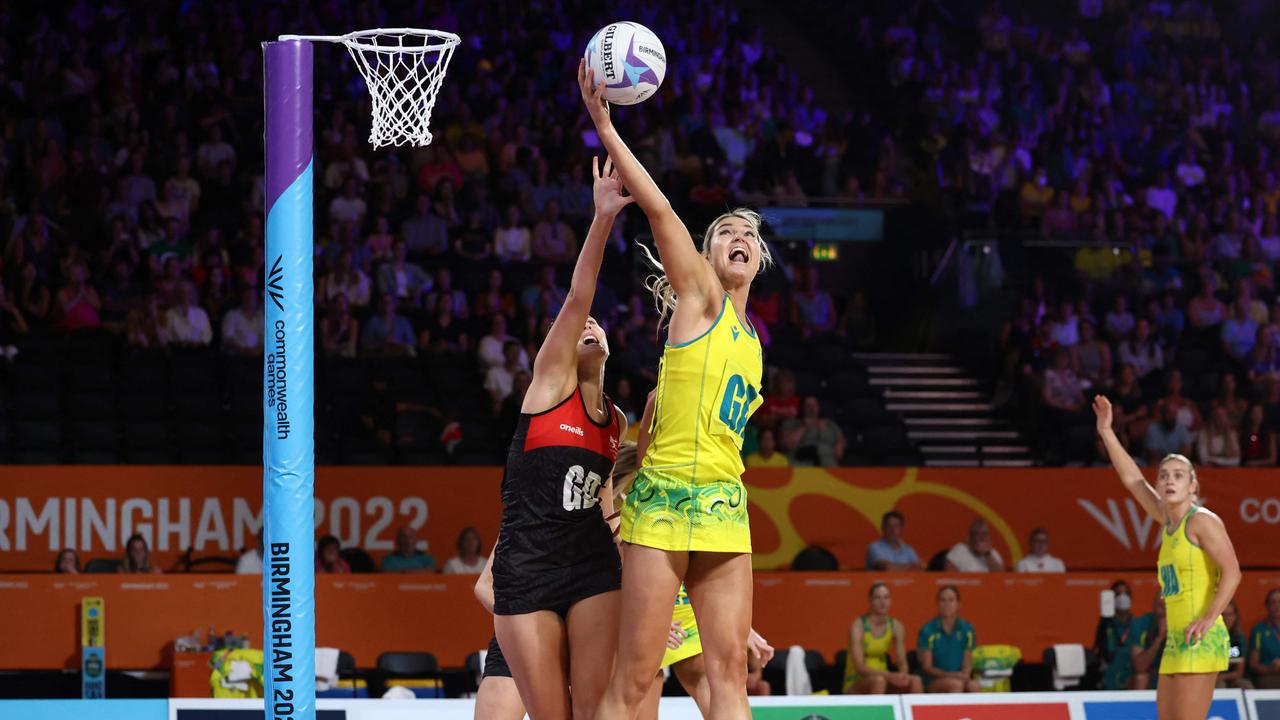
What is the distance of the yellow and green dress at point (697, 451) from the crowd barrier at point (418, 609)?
672 centimetres

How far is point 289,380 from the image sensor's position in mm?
5531

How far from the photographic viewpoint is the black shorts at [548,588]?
18.2 ft

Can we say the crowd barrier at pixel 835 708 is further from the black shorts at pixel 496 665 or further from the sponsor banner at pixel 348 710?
the black shorts at pixel 496 665

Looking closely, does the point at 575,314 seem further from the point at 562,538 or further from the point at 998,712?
the point at 998,712

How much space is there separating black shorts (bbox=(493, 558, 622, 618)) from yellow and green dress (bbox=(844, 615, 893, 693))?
22.4 ft

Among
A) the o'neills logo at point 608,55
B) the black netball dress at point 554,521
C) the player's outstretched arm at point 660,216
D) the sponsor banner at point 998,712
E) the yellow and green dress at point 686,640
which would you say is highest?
the o'neills logo at point 608,55

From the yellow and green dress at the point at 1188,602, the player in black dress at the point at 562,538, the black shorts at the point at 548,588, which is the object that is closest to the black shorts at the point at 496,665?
the player in black dress at the point at 562,538

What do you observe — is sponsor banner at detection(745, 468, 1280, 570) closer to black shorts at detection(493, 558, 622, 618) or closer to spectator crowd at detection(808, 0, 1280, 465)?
spectator crowd at detection(808, 0, 1280, 465)

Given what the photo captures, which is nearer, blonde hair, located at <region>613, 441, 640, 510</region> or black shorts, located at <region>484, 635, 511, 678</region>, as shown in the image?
black shorts, located at <region>484, 635, 511, 678</region>

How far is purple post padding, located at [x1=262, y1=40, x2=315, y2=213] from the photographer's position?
5.51 metres

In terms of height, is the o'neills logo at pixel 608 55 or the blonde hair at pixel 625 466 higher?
the o'neills logo at pixel 608 55

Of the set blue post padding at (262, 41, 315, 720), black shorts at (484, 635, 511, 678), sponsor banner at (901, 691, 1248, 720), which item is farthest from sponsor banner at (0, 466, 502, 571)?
blue post padding at (262, 41, 315, 720)

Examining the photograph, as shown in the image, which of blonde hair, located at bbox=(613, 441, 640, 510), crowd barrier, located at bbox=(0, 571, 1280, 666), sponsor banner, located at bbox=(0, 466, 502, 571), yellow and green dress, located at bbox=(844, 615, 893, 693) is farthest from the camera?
sponsor banner, located at bbox=(0, 466, 502, 571)

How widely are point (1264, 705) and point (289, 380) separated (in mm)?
7992
